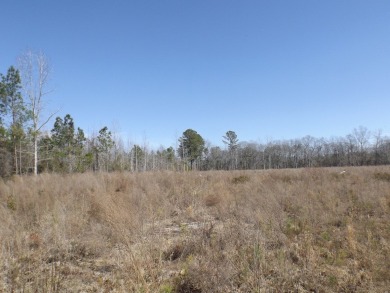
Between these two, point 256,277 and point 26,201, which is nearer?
point 256,277

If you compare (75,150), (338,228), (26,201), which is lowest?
(338,228)

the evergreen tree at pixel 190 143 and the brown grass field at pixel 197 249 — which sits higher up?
the evergreen tree at pixel 190 143

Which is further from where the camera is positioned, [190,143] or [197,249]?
[190,143]

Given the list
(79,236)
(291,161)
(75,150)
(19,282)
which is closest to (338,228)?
(79,236)

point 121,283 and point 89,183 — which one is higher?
point 89,183

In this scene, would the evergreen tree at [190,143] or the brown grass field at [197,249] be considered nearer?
the brown grass field at [197,249]

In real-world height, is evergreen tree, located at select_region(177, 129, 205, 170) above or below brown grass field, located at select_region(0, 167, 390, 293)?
above

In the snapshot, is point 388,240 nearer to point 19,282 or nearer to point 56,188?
point 19,282

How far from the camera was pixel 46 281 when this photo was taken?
2738mm

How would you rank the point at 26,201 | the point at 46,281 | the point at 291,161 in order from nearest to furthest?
the point at 46,281 < the point at 26,201 < the point at 291,161

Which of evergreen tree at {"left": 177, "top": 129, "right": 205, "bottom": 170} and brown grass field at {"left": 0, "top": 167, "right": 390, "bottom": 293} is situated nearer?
brown grass field at {"left": 0, "top": 167, "right": 390, "bottom": 293}

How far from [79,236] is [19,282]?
203 centimetres

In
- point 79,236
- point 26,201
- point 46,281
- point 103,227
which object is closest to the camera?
point 46,281

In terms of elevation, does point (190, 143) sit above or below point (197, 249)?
above
